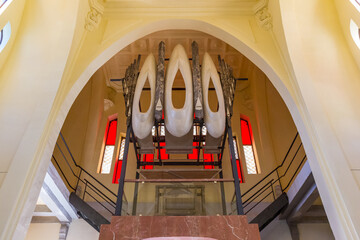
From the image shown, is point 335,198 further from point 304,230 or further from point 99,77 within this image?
point 99,77

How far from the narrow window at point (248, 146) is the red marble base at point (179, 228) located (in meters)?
4.77

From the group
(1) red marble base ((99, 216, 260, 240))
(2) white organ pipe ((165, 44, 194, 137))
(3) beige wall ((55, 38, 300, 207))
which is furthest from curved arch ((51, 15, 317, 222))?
(3) beige wall ((55, 38, 300, 207))

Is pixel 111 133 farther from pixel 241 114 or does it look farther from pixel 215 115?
pixel 215 115

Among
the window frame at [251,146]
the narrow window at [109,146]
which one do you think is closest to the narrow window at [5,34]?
the narrow window at [109,146]

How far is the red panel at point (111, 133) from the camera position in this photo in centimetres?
1026

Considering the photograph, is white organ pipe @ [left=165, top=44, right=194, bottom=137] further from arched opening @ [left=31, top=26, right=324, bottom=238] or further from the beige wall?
the beige wall

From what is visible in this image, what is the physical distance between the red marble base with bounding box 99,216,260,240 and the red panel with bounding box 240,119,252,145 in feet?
18.2

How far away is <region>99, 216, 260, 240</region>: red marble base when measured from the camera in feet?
15.3

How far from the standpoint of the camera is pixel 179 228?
4.77m

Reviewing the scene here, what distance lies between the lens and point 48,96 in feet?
15.0

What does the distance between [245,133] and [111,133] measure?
5.15 meters

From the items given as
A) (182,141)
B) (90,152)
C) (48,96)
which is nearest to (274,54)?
(182,141)

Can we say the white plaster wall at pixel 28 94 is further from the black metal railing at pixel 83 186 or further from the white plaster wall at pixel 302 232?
the white plaster wall at pixel 302 232

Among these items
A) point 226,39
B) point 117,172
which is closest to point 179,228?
point 226,39
